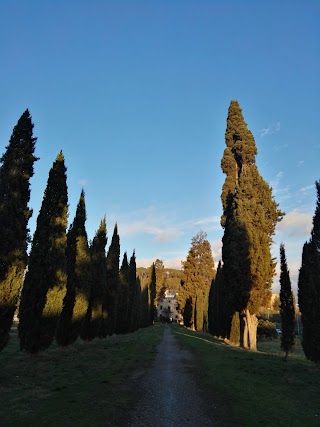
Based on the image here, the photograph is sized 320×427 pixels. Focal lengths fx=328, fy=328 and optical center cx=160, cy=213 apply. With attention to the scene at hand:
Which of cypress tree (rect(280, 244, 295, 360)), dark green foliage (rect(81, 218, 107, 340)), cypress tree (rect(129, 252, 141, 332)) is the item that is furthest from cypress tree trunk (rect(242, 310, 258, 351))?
cypress tree (rect(129, 252, 141, 332))

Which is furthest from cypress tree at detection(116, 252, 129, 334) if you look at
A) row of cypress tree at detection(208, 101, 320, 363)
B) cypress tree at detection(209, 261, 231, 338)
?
row of cypress tree at detection(208, 101, 320, 363)

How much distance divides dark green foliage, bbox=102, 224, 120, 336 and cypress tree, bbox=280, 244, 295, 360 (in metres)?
17.5

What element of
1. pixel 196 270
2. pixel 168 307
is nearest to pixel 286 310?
pixel 196 270

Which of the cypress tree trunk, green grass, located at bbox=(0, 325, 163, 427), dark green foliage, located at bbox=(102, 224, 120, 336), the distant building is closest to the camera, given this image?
green grass, located at bbox=(0, 325, 163, 427)

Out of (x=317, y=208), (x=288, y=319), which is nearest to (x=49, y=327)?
(x=288, y=319)

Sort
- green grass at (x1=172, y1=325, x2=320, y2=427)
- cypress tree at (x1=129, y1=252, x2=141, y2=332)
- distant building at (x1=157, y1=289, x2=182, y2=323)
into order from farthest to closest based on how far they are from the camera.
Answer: distant building at (x1=157, y1=289, x2=182, y2=323) < cypress tree at (x1=129, y1=252, x2=141, y2=332) < green grass at (x1=172, y1=325, x2=320, y2=427)

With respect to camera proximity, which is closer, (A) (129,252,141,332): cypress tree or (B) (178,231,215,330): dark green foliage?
(A) (129,252,141,332): cypress tree

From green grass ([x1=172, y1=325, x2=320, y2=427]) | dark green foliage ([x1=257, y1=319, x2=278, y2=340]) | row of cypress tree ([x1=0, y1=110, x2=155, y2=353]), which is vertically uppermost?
row of cypress tree ([x1=0, y1=110, x2=155, y2=353])

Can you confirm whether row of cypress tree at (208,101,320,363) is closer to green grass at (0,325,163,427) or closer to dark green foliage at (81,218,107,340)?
green grass at (0,325,163,427)

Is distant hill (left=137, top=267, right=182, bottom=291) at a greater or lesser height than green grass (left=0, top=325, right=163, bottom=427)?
greater

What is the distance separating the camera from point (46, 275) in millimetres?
16047

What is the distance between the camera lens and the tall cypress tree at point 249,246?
22.2m

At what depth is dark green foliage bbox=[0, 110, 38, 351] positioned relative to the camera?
36.9ft

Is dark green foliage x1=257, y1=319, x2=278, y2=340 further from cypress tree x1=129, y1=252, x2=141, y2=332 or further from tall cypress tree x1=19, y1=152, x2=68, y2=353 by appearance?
tall cypress tree x1=19, y1=152, x2=68, y2=353
